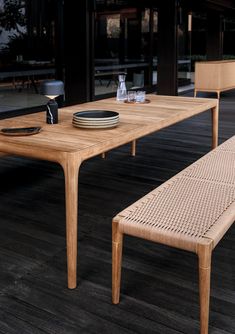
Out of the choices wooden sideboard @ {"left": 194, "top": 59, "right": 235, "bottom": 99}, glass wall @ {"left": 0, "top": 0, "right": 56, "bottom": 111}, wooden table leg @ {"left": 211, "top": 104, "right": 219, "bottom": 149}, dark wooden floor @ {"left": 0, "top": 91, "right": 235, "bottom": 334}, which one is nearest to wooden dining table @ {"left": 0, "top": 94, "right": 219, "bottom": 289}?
dark wooden floor @ {"left": 0, "top": 91, "right": 235, "bottom": 334}

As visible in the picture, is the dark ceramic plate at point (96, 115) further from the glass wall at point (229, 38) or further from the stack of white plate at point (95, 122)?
the glass wall at point (229, 38)

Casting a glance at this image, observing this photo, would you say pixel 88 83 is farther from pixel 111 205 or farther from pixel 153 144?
pixel 111 205

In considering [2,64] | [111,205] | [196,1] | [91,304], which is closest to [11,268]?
[91,304]

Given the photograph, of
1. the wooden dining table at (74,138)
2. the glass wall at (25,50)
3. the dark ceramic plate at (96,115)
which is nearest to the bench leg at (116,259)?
the wooden dining table at (74,138)

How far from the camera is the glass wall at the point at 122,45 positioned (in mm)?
7270

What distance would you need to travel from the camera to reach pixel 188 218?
5.68 ft

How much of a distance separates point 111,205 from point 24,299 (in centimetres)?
116

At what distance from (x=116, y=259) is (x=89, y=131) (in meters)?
0.85

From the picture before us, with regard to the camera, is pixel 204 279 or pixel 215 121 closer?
pixel 204 279

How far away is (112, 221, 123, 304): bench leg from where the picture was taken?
1771 millimetres

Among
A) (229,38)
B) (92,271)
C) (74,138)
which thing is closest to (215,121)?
(74,138)

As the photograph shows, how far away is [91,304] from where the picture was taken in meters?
1.86

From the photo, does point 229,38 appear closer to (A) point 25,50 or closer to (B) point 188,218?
(A) point 25,50

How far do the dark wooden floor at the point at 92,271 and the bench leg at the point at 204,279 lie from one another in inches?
4.3
